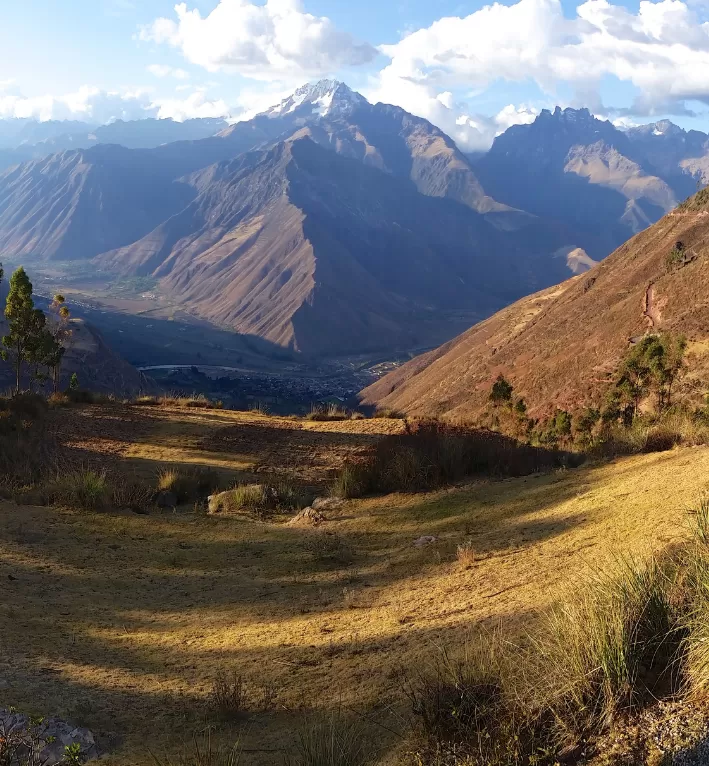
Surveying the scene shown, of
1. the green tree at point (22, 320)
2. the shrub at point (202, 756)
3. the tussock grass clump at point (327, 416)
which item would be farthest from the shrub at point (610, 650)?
the green tree at point (22, 320)

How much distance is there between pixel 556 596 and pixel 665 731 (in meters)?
1.71

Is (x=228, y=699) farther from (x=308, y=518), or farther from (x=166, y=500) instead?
(x=166, y=500)

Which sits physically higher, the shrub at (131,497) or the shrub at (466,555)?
the shrub at (466,555)

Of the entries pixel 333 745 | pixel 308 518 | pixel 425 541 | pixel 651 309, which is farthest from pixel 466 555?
pixel 651 309

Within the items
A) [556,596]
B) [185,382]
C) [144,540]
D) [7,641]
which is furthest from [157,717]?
[185,382]

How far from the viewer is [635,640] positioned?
3.67 metres

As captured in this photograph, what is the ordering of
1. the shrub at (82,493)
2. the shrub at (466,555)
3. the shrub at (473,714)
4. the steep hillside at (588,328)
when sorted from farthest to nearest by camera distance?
the steep hillside at (588,328)
the shrub at (82,493)
the shrub at (466,555)
the shrub at (473,714)

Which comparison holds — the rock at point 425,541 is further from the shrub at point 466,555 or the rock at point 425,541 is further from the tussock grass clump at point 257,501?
the tussock grass clump at point 257,501

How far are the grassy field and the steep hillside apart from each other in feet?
104

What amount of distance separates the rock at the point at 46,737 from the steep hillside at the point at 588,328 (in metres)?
37.4

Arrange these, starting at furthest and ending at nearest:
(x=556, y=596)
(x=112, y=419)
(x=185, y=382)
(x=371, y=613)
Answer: (x=185, y=382), (x=112, y=419), (x=371, y=613), (x=556, y=596)

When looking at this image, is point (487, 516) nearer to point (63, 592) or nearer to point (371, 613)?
point (371, 613)

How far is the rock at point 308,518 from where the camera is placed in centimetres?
973

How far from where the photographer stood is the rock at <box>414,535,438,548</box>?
26.3ft
